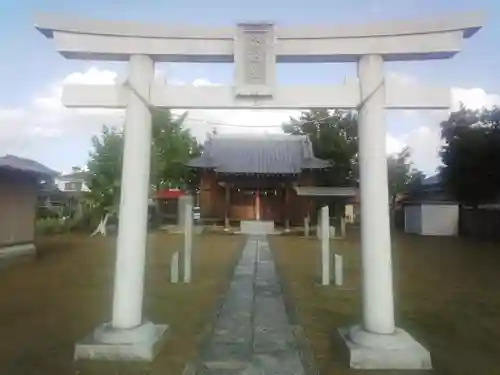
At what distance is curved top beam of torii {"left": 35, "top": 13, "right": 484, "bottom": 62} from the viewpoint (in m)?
5.20

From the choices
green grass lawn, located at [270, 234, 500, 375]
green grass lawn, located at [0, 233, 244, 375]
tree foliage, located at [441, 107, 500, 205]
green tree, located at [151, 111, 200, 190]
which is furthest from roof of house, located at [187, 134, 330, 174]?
green grass lawn, located at [0, 233, 244, 375]

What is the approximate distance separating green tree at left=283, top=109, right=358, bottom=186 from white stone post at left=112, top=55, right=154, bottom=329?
27632mm

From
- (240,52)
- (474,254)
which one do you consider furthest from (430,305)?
(474,254)

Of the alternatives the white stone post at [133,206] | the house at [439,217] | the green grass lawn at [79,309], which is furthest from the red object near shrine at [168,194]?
the white stone post at [133,206]

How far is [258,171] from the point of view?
28.3m

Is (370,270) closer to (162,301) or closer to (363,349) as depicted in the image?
(363,349)

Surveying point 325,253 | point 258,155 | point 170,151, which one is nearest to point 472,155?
point 258,155

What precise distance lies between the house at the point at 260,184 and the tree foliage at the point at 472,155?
561 centimetres

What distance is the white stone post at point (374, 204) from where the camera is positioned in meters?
5.09

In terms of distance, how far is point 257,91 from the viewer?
17.3ft

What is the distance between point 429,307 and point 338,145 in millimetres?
27332

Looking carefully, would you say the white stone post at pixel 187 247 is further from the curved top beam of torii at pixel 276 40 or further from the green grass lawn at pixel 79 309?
the curved top beam of torii at pixel 276 40

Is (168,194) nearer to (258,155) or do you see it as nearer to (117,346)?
(258,155)

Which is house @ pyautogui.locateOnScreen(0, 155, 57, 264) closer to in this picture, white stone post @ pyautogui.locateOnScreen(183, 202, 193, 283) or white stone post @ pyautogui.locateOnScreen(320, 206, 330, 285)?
white stone post @ pyautogui.locateOnScreen(183, 202, 193, 283)
